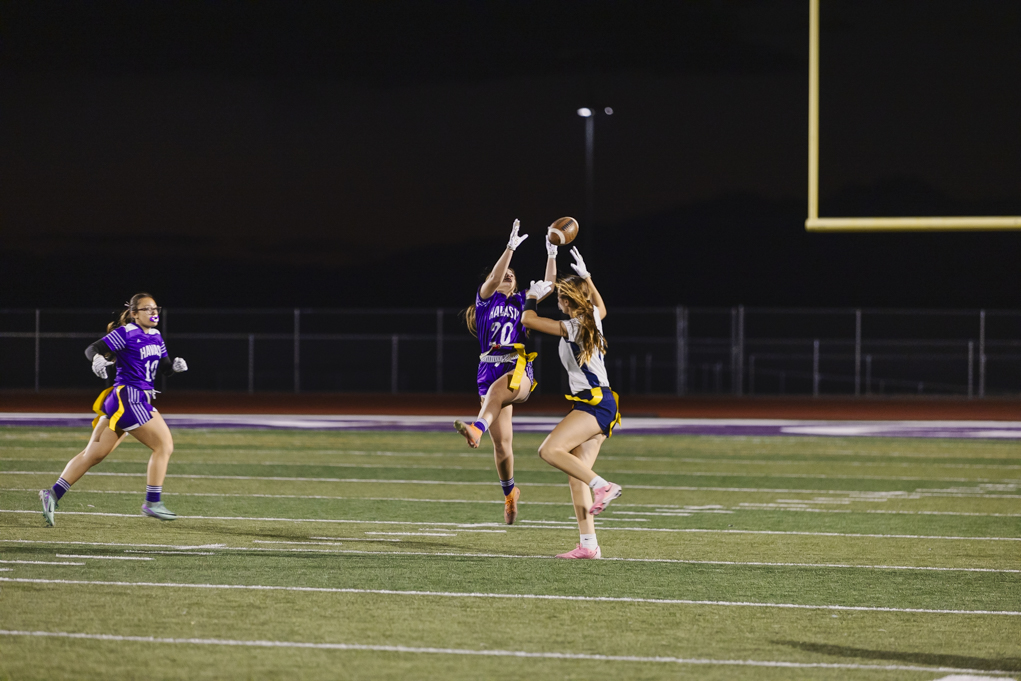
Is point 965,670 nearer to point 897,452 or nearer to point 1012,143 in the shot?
point 897,452

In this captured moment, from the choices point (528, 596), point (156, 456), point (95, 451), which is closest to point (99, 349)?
point (95, 451)

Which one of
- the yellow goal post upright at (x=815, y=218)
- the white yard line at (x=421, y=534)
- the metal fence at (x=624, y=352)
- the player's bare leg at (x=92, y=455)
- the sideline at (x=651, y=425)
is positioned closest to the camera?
the white yard line at (x=421, y=534)

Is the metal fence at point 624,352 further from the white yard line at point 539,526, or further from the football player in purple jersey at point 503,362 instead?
the football player in purple jersey at point 503,362

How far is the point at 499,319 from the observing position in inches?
362

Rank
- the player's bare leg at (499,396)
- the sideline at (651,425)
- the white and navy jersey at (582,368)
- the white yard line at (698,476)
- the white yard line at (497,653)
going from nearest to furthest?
the white yard line at (497,653) → the white and navy jersey at (582,368) → the player's bare leg at (499,396) → the white yard line at (698,476) → the sideline at (651,425)

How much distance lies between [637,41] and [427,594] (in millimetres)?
33528

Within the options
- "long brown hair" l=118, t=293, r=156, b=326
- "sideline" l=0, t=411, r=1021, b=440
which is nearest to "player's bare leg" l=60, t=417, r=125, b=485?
"long brown hair" l=118, t=293, r=156, b=326

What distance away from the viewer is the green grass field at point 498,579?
534 cm

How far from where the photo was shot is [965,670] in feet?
17.0

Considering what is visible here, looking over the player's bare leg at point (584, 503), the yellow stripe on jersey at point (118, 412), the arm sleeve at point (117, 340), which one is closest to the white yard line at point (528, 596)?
the player's bare leg at point (584, 503)

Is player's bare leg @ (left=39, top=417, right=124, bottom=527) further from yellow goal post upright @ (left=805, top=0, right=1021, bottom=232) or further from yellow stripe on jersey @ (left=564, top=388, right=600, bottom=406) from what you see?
yellow goal post upright @ (left=805, top=0, right=1021, bottom=232)

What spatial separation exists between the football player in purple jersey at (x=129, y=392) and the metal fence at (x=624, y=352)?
2128 centimetres

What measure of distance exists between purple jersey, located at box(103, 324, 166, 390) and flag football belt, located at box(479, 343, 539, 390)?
2.35 meters

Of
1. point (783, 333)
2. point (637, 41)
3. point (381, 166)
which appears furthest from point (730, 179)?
point (381, 166)
